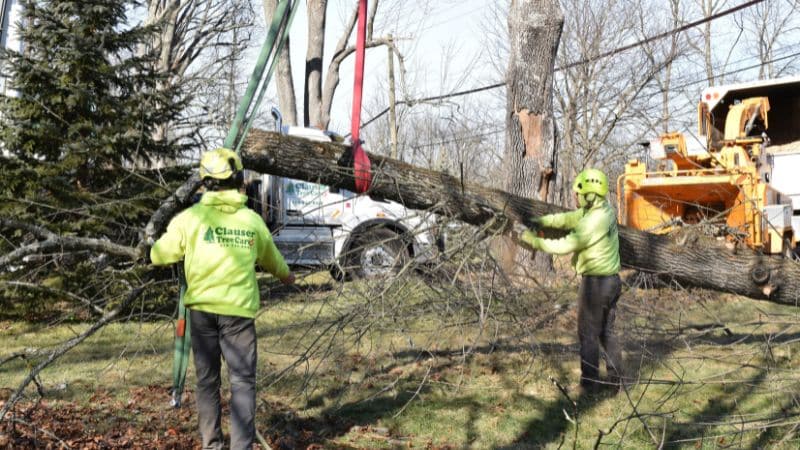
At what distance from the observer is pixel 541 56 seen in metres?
7.73

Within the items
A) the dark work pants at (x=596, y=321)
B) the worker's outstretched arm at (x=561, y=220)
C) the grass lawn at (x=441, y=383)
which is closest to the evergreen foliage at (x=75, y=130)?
the grass lawn at (x=441, y=383)

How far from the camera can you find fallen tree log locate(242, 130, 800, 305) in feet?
16.5

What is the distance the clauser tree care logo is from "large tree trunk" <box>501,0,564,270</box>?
3.82 m

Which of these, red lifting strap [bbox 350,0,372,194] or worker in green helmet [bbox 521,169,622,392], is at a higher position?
red lifting strap [bbox 350,0,372,194]

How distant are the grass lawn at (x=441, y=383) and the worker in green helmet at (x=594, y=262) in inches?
11.6

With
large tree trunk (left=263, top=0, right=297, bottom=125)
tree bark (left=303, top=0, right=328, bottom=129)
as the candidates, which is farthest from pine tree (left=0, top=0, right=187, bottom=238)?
tree bark (left=303, top=0, right=328, bottom=129)

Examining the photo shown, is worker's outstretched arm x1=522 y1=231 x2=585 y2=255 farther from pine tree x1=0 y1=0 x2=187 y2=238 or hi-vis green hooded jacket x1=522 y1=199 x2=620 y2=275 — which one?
pine tree x1=0 y1=0 x2=187 y2=238

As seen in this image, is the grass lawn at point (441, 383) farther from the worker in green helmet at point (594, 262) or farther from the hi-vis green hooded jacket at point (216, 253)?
the hi-vis green hooded jacket at point (216, 253)

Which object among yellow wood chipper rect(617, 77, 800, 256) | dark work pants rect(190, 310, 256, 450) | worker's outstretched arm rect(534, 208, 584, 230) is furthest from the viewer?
yellow wood chipper rect(617, 77, 800, 256)

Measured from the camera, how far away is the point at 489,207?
5.41 metres

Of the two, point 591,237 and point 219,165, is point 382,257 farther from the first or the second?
point 219,165

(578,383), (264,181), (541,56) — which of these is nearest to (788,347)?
(578,383)

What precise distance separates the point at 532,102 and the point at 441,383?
3.38 meters

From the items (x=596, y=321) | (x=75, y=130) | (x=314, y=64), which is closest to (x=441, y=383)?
(x=596, y=321)
